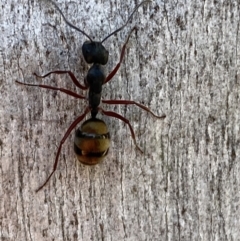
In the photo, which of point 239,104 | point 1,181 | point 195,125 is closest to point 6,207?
point 1,181

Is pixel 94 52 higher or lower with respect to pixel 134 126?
higher

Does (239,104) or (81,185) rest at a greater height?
(239,104)

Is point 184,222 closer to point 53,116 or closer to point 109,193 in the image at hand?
point 109,193

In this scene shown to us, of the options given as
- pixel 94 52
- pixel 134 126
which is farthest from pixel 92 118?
pixel 94 52

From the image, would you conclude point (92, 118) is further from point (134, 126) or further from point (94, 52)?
point (94, 52)

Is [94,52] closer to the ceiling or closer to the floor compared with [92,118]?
closer to the ceiling
